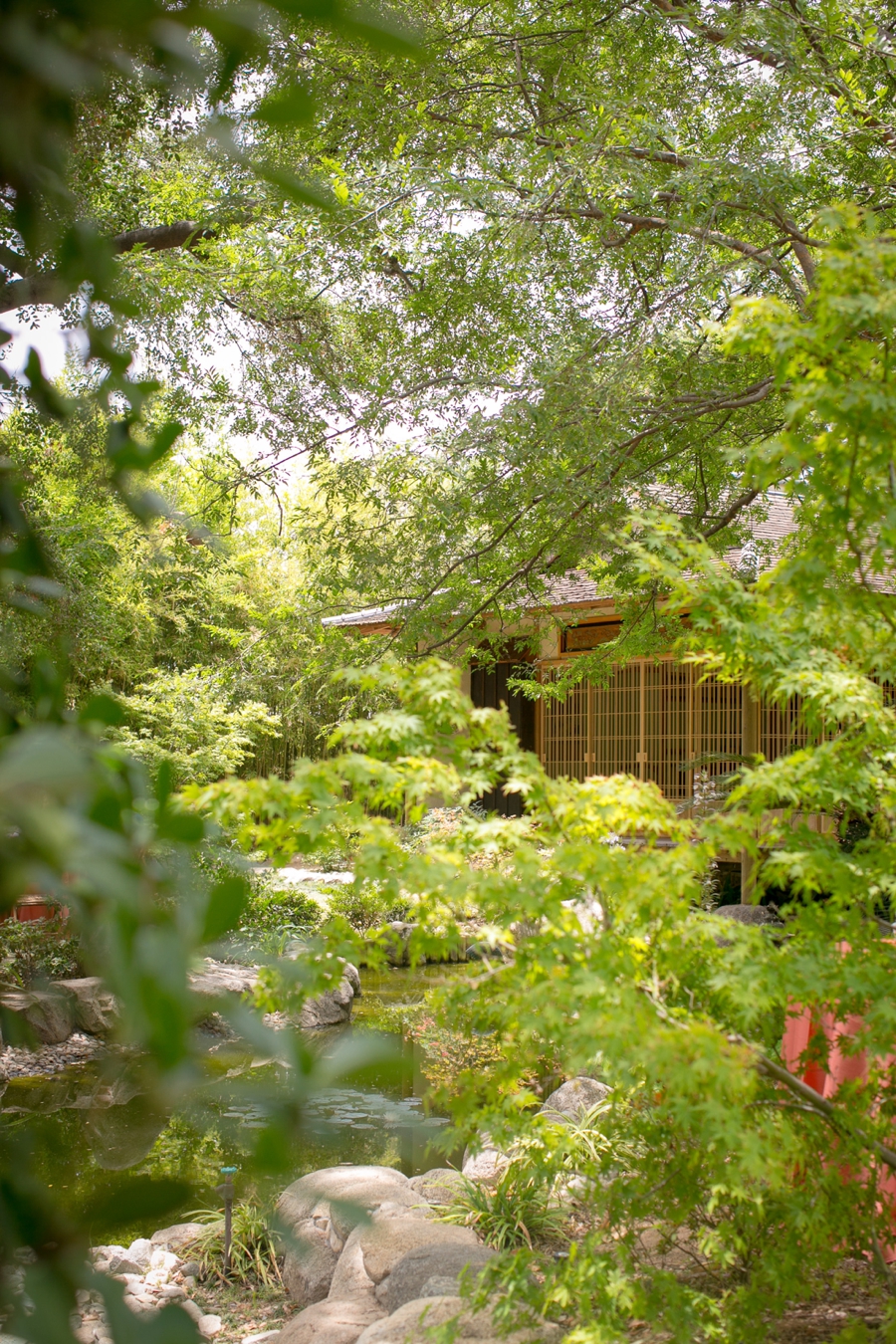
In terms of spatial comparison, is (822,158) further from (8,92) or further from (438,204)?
(8,92)

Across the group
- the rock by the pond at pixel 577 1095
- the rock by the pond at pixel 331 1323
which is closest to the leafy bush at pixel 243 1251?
the rock by the pond at pixel 331 1323

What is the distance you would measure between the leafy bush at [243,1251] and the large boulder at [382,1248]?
1.46ft

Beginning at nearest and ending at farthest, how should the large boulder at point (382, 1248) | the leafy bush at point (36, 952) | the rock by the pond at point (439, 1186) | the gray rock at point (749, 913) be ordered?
the large boulder at point (382, 1248), the rock by the pond at point (439, 1186), the leafy bush at point (36, 952), the gray rock at point (749, 913)

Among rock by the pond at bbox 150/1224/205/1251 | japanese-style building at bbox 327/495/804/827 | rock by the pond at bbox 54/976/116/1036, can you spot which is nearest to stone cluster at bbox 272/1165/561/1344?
rock by the pond at bbox 150/1224/205/1251

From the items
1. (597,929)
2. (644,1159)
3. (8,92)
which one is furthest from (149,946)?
(644,1159)

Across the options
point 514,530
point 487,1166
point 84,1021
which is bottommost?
point 84,1021

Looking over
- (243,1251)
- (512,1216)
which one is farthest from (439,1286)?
(243,1251)

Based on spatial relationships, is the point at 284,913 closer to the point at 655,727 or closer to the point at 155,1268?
the point at 655,727

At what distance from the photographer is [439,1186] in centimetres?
502

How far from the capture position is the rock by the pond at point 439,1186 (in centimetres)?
486

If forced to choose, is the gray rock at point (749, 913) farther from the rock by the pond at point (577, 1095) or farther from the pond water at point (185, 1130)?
the rock by the pond at point (577, 1095)

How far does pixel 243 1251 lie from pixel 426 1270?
131 cm

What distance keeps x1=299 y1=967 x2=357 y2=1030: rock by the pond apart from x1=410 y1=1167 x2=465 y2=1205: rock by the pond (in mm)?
3649

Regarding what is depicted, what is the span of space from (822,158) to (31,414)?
492cm
